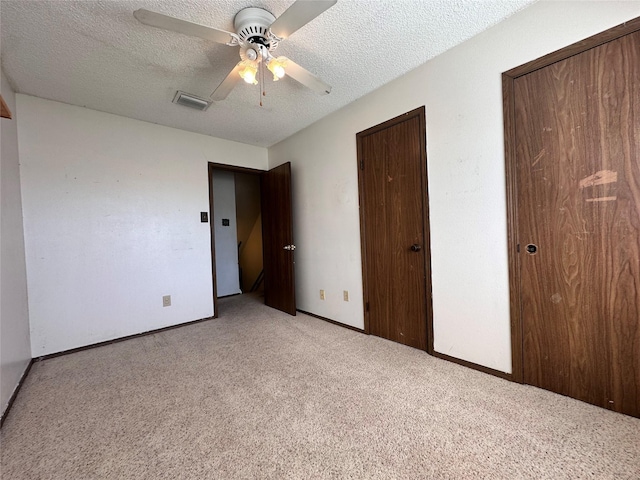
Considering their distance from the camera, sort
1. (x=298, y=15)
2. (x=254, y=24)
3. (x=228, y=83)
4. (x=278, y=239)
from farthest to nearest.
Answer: (x=278, y=239) < (x=228, y=83) < (x=254, y=24) < (x=298, y=15)

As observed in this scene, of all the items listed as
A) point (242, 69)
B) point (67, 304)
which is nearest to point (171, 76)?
point (242, 69)

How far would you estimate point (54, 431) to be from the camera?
144cm

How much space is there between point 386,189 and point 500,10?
53.6 inches

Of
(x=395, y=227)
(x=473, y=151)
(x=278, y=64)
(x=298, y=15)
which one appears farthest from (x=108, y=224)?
(x=473, y=151)

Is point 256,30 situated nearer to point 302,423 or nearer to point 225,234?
point 302,423

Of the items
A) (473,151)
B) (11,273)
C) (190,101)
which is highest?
(190,101)

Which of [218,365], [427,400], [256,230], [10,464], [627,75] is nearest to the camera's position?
[10,464]

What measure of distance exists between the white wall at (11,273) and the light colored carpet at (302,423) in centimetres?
19

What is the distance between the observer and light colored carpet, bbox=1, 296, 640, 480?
3.82ft

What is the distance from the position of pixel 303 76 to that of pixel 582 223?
1914mm

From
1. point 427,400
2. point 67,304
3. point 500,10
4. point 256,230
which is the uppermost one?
point 500,10

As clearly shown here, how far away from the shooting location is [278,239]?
3.64 meters

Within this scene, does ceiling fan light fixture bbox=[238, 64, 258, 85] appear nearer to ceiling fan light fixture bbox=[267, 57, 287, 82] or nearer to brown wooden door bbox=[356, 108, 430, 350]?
ceiling fan light fixture bbox=[267, 57, 287, 82]

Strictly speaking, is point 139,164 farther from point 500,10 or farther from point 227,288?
point 500,10
